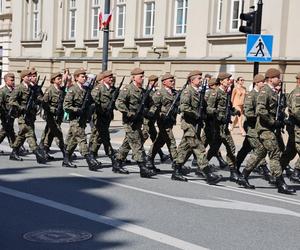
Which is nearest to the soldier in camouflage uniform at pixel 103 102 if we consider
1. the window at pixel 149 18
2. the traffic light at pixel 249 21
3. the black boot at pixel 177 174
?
the black boot at pixel 177 174

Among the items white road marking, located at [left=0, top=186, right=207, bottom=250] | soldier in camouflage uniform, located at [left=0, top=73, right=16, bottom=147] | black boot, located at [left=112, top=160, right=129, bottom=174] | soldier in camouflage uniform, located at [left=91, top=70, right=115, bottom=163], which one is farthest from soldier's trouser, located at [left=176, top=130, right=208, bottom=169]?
soldier in camouflage uniform, located at [left=0, top=73, right=16, bottom=147]

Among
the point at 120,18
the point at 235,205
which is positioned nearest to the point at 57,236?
the point at 235,205

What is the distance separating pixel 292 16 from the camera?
1950cm

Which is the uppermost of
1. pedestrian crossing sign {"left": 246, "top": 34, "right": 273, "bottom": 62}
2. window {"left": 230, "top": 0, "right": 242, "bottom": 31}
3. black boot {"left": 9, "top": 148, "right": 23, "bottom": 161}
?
window {"left": 230, "top": 0, "right": 242, "bottom": 31}

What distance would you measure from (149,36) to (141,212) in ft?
63.1

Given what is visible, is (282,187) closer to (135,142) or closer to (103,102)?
(135,142)

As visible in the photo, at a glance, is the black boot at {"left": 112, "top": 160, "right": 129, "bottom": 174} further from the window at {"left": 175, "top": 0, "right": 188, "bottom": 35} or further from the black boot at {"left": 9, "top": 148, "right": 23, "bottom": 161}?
the window at {"left": 175, "top": 0, "right": 188, "bottom": 35}

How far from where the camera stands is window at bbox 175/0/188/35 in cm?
2445

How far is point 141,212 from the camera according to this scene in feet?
25.2

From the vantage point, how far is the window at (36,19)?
3488 centimetres

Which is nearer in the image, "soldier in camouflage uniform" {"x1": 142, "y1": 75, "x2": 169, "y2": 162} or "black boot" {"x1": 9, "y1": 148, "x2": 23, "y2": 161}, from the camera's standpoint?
"soldier in camouflage uniform" {"x1": 142, "y1": 75, "x2": 169, "y2": 162}

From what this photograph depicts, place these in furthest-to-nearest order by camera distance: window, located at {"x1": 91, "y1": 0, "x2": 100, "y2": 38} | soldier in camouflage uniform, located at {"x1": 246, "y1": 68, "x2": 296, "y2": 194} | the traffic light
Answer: window, located at {"x1": 91, "y1": 0, "x2": 100, "y2": 38}, the traffic light, soldier in camouflage uniform, located at {"x1": 246, "y1": 68, "x2": 296, "y2": 194}

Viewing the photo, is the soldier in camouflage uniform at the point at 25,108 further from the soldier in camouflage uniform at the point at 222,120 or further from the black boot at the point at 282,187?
the black boot at the point at 282,187

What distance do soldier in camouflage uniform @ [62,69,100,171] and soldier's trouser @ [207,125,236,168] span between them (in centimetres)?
207
